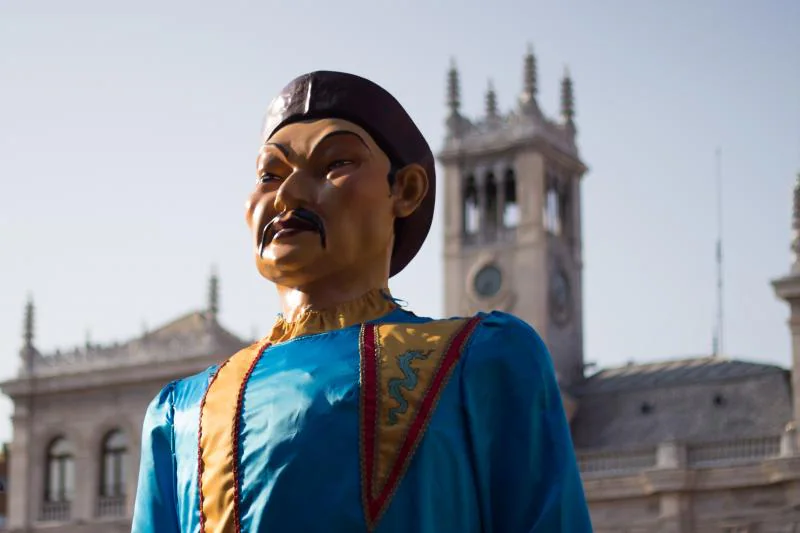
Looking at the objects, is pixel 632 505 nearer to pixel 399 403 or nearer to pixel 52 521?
pixel 52 521

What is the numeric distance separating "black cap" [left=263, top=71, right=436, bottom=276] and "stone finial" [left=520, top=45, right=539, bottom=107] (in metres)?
33.5

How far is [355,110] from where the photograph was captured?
4613 millimetres

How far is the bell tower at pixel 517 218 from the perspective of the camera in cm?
3766

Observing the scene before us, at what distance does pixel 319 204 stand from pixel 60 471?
31.5m

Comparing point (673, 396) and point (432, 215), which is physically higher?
point (673, 396)

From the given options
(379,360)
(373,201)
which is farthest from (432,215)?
(379,360)

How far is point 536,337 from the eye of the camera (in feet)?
14.4

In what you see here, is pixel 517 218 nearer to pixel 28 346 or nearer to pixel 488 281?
pixel 488 281

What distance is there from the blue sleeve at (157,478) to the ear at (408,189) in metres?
0.78

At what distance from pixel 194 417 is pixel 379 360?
0.53m

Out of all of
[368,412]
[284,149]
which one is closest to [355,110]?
[284,149]

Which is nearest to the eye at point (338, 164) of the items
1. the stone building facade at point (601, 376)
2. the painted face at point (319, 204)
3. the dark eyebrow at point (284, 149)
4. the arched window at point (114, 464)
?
the painted face at point (319, 204)

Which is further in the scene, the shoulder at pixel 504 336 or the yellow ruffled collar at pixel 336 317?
the yellow ruffled collar at pixel 336 317

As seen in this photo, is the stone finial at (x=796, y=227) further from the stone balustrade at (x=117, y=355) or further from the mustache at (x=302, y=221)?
the mustache at (x=302, y=221)
